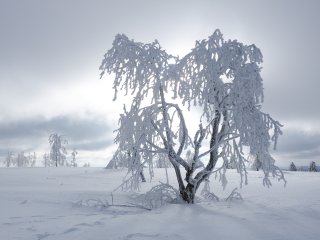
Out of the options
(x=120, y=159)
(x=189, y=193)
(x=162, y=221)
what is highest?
(x=120, y=159)

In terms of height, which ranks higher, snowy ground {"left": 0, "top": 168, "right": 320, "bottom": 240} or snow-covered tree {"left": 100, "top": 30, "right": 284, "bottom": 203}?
snow-covered tree {"left": 100, "top": 30, "right": 284, "bottom": 203}

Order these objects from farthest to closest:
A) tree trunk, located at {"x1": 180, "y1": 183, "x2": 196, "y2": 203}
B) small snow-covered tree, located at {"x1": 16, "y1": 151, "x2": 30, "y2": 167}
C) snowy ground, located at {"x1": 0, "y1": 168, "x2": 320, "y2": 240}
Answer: small snow-covered tree, located at {"x1": 16, "y1": 151, "x2": 30, "y2": 167}, tree trunk, located at {"x1": 180, "y1": 183, "x2": 196, "y2": 203}, snowy ground, located at {"x1": 0, "y1": 168, "x2": 320, "y2": 240}

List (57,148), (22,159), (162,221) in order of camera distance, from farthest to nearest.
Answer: (22,159) < (57,148) < (162,221)

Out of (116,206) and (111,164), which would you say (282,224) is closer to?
(116,206)

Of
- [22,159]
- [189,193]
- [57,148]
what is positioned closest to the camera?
[189,193]

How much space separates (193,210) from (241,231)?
86.5 inches

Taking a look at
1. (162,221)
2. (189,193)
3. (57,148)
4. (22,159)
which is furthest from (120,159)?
(22,159)

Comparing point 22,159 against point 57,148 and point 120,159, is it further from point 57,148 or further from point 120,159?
point 120,159

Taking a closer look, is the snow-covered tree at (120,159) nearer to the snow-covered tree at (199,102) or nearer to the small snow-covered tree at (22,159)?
the snow-covered tree at (199,102)

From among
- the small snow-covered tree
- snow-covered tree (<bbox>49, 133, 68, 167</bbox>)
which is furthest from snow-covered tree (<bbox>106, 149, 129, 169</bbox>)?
the small snow-covered tree

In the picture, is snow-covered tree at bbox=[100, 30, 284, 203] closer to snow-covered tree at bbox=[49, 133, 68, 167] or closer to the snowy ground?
the snowy ground

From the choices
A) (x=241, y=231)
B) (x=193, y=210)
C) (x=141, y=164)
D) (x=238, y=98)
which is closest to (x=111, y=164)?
(x=141, y=164)

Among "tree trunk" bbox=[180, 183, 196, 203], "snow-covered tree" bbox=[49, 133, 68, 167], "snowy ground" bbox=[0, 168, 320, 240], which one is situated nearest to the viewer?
"snowy ground" bbox=[0, 168, 320, 240]

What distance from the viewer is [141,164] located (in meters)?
8.30
